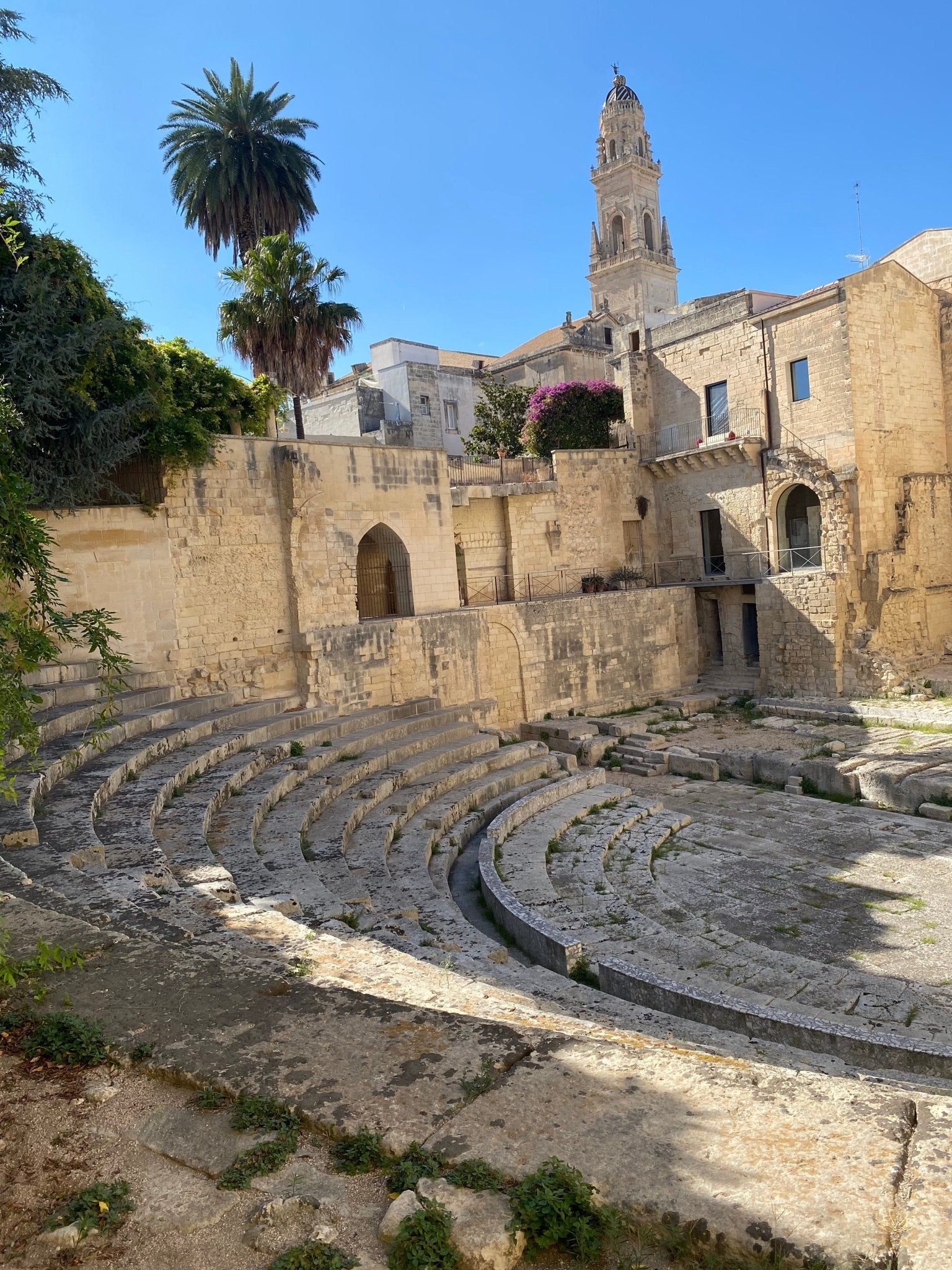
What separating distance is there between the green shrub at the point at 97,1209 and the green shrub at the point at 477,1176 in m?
1.09

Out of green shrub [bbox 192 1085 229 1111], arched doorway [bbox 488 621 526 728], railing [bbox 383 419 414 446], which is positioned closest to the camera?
green shrub [bbox 192 1085 229 1111]

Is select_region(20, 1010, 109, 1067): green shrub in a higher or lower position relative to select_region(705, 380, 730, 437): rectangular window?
lower

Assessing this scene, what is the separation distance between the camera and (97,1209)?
9.36 feet

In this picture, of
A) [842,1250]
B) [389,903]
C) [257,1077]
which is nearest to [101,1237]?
[257,1077]

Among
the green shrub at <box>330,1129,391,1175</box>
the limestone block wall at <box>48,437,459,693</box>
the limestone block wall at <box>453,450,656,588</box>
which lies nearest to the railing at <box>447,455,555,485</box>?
the limestone block wall at <box>453,450,656,588</box>

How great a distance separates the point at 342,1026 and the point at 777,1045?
12.6ft

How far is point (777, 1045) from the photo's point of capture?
6.21 meters

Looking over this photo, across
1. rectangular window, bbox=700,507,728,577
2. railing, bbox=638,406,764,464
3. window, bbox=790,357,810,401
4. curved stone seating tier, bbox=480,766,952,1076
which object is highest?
window, bbox=790,357,810,401

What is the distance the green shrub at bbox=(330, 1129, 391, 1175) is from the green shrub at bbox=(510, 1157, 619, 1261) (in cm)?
54

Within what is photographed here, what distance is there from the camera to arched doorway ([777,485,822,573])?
23.3 m

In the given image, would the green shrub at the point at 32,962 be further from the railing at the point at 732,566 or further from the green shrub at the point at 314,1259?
the railing at the point at 732,566

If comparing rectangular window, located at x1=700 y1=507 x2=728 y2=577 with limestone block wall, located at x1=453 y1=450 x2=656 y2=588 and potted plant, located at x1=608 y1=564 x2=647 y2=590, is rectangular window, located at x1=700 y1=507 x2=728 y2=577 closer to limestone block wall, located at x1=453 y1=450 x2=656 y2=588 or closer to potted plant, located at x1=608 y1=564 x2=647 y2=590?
limestone block wall, located at x1=453 y1=450 x2=656 y2=588

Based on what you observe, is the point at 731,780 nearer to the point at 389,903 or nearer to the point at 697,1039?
the point at 389,903

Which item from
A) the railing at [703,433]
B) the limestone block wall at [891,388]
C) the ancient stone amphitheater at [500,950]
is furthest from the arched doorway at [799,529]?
the ancient stone amphitheater at [500,950]
